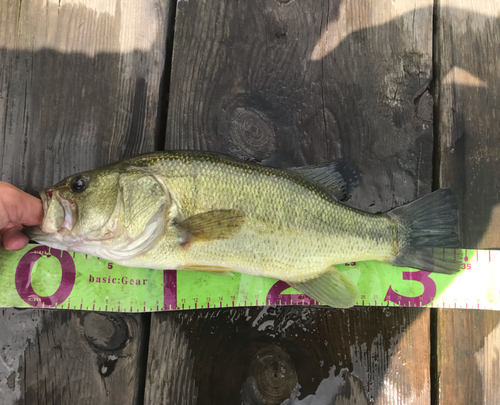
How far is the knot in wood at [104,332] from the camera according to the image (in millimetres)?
1655

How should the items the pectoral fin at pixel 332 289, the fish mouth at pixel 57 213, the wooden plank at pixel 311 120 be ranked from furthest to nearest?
the wooden plank at pixel 311 120 < the pectoral fin at pixel 332 289 < the fish mouth at pixel 57 213

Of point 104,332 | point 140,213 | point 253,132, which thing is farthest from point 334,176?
point 104,332

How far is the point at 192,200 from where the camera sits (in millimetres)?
1450

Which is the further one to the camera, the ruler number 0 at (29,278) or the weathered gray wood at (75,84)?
the weathered gray wood at (75,84)

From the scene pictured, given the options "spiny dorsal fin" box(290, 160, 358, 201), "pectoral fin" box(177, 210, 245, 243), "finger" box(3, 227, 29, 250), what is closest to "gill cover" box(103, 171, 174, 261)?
"pectoral fin" box(177, 210, 245, 243)

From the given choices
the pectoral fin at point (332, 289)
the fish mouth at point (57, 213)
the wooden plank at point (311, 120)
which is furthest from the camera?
the wooden plank at point (311, 120)

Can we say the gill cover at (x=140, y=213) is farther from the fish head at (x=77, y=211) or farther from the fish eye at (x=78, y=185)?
the fish eye at (x=78, y=185)

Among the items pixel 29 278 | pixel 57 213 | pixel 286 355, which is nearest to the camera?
pixel 57 213

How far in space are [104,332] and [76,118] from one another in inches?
46.0

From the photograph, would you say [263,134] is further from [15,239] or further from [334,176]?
[15,239]

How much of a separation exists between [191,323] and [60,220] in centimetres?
83

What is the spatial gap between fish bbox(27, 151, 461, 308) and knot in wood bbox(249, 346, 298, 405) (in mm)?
407

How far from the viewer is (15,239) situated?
1.46 m

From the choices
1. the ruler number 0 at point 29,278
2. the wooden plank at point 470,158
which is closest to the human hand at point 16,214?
the ruler number 0 at point 29,278
